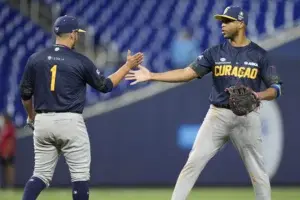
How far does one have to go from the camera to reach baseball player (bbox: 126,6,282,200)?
8.14 meters

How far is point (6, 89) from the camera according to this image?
571 inches

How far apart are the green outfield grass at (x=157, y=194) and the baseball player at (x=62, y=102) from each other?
13.1 ft

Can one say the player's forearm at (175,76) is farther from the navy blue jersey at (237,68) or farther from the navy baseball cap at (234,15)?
the navy baseball cap at (234,15)

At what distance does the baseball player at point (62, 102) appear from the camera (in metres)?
7.82

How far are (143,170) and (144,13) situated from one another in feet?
10.1

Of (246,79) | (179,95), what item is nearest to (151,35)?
(179,95)

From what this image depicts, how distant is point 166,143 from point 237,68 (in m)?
6.50

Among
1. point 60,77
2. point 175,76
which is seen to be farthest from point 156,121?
point 60,77

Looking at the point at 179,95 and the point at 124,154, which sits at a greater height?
the point at 179,95

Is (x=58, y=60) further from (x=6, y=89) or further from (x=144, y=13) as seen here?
(x=144, y=13)

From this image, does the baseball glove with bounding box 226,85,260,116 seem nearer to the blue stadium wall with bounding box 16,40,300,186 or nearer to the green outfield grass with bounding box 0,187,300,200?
the green outfield grass with bounding box 0,187,300,200

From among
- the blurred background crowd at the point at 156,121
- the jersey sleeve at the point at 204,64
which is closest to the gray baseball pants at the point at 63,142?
the jersey sleeve at the point at 204,64

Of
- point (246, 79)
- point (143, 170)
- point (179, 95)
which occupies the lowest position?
point (143, 170)

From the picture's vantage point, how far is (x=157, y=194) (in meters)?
12.7
